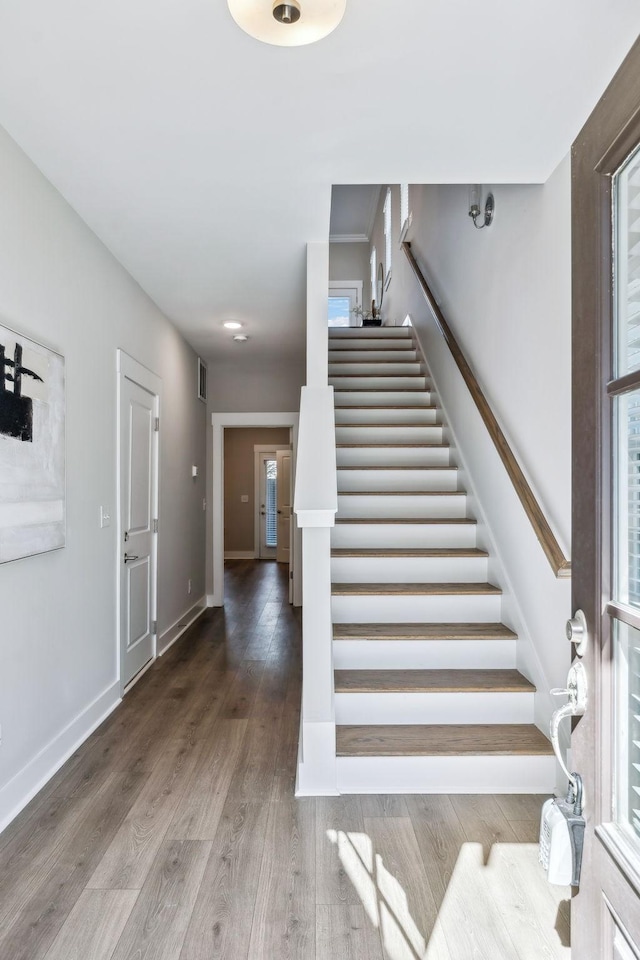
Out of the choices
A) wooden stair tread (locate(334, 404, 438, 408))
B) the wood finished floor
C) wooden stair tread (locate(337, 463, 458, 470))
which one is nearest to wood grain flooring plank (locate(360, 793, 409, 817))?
the wood finished floor

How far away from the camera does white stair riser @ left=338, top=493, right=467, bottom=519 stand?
374 cm

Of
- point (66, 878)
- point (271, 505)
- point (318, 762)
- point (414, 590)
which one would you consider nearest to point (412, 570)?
point (414, 590)

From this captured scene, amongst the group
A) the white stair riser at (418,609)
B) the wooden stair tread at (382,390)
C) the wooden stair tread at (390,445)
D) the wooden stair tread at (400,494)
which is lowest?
the white stair riser at (418,609)

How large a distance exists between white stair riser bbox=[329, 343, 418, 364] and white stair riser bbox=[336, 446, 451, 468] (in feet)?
4.95

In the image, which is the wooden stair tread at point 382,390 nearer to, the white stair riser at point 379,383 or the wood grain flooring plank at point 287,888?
the white stair riser at point 379,383

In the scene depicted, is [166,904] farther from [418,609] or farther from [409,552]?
[409,552]

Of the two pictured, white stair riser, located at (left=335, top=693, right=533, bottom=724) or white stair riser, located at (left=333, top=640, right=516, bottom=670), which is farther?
white stair riser, located at (left=333, top=640, right=516, bottom=670)

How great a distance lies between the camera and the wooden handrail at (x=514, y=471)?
2.25 m

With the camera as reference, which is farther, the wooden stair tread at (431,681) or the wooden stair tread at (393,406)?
the wooden stair tread at (393,406)

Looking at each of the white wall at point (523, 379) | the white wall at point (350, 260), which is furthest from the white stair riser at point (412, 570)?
the white wall at point (350, 260)

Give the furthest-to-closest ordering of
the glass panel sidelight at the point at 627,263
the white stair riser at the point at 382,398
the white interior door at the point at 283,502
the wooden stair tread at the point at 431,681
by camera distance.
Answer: the white interior door at the point at 283,502
the white stair riser at the point at 382,398
the wooden stair tread at the point at 431,681
the glass panel sidelight at the point at 627,263

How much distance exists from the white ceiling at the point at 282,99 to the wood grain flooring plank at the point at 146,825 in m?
2.46

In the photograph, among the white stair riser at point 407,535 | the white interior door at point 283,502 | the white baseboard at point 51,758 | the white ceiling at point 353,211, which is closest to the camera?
the white baseboard at point 51,758

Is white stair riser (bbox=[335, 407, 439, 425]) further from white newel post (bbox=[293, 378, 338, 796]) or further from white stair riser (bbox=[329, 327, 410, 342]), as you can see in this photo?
white newel post (bbox=[293, 378, 338, 796])
